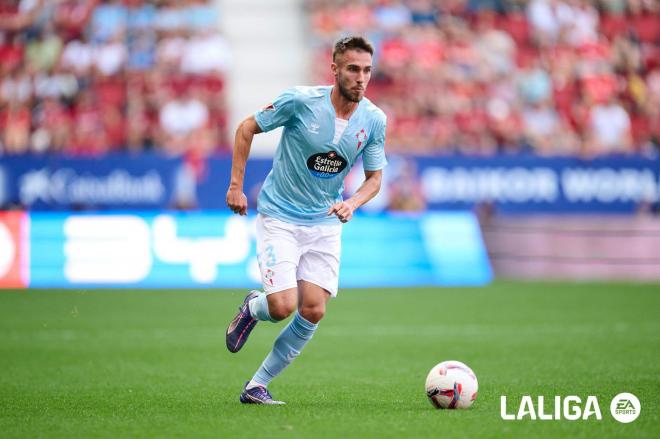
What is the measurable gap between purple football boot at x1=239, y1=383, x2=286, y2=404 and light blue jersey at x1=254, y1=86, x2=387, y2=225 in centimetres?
121

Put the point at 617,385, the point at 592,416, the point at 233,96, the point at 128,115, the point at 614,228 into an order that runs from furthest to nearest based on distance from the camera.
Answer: the point at 233,96 → the point at 128,115 → the point at 614,228 → the point at 617,385 → the point at 592,416

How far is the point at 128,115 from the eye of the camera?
75.9ft

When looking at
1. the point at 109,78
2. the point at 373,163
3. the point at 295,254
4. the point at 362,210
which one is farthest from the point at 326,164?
the point at 109,78

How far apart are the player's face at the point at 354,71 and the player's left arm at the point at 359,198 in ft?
2.11

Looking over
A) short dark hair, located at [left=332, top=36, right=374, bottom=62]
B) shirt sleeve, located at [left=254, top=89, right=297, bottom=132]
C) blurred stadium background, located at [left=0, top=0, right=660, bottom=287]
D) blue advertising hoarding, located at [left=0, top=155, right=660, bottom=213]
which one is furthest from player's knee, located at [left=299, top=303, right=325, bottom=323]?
blue advertising hoarding, located at [left=0, top=155, right=660, bottom=213]

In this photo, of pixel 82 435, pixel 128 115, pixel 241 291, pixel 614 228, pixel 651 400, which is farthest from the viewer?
pixel 128 115

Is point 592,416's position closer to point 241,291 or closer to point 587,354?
point 587,354

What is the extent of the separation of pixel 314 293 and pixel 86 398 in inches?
73.4

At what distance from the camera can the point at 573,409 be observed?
7371mm

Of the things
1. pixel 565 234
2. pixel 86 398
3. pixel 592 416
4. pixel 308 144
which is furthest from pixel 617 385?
pixel 565 234

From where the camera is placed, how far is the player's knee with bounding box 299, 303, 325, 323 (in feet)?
25.7

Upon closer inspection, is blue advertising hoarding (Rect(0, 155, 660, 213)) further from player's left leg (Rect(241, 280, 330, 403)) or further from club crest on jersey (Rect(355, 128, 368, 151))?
player's left leg (Rect(241, 280, 330, 403))

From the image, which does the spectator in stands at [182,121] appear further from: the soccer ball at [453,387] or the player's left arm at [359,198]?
the soccer ball at [453,387]

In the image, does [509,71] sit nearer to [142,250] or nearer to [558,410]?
[142,250]
